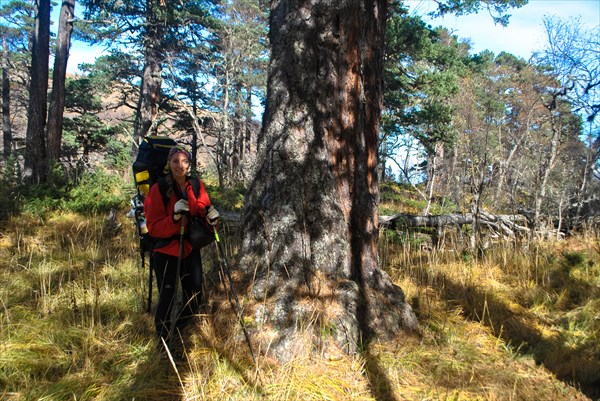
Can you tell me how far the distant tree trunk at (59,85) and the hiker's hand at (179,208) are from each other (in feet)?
27.4

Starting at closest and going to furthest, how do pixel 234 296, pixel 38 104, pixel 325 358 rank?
pixel 325 358
pixel 234 296
pixel 38 104

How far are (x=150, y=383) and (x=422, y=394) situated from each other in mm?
1761

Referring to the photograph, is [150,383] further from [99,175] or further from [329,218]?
[99,175]

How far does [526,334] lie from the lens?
3.19 m

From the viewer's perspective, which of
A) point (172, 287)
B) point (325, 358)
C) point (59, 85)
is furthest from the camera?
point (59, 85)

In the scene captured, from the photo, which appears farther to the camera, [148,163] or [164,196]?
[148,163]

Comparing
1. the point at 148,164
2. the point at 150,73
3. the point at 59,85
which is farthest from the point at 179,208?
the point at 150,73

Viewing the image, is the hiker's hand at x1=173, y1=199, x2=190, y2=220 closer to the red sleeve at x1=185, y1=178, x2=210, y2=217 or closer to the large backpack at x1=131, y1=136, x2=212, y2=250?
the red sleeve at x1=185, y1=178, x2=210, y2=217

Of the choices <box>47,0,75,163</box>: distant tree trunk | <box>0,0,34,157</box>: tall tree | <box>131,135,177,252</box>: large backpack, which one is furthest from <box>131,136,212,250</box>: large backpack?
<box>0,0,34,157</box>: tall tree

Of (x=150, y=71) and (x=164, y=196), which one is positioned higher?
(x=150, y=71)

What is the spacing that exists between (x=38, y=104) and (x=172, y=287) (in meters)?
8.46

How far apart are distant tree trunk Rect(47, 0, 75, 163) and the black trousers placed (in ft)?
26.8

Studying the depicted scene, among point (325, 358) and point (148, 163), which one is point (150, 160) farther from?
point (325, 358)

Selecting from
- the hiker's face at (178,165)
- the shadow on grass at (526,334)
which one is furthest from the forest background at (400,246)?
the hiker's face at (178,165)
